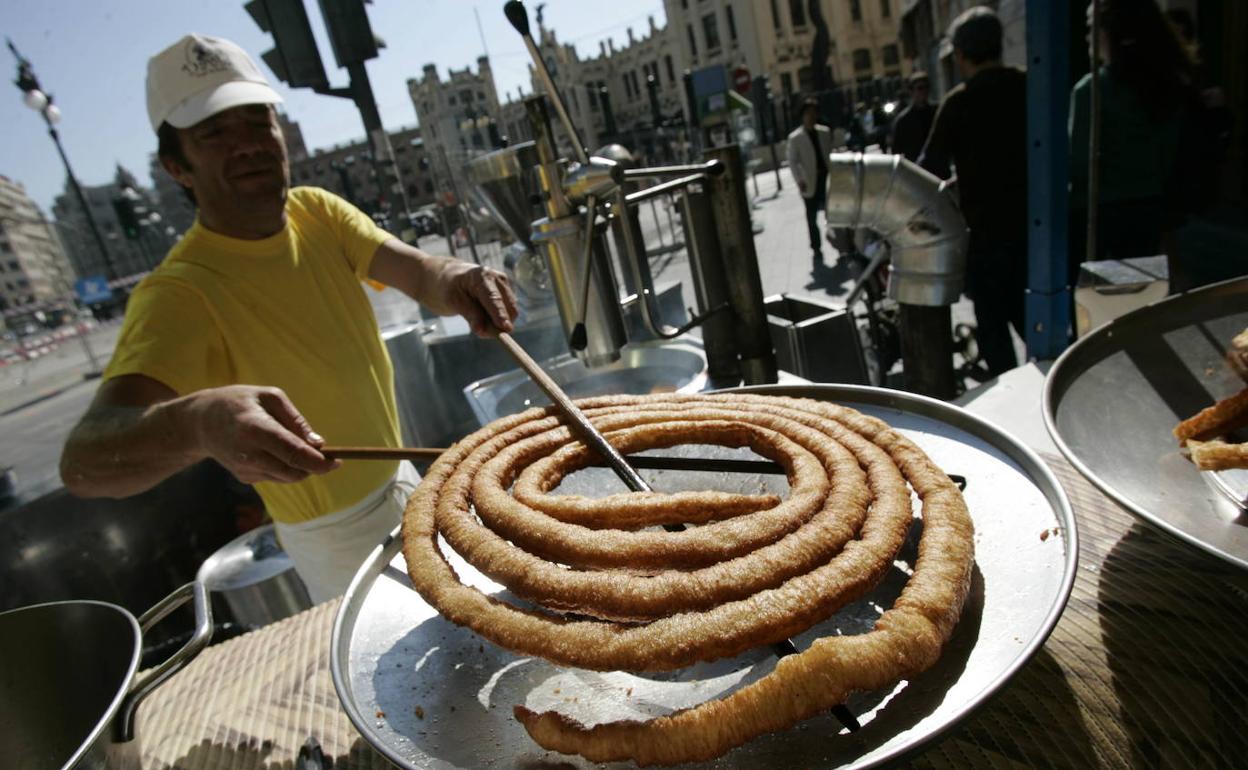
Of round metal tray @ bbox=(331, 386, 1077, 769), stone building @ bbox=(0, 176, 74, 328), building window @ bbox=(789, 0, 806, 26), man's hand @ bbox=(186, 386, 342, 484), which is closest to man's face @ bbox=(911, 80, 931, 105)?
round metal tray @ bbox=(331, 386, 1077, 769)

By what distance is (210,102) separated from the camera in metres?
2.46

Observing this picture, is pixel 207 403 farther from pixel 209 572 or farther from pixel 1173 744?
pixel 209 572

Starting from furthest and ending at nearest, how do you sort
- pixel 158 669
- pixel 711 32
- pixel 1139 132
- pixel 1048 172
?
1. pixel 711 32
2. pixel 1139 132
3. pixel 1048 172
4. pixel 158 669

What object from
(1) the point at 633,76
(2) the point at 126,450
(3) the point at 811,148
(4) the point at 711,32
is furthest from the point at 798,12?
(2) the point at 126,450

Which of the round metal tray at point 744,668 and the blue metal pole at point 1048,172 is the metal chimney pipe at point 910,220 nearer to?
the blue metal pole at point 1048,172

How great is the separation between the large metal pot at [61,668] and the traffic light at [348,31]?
7040 millimetres

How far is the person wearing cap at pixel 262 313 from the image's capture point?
2160mm

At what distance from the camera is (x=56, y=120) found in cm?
1873

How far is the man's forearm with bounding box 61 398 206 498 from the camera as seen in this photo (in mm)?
1771

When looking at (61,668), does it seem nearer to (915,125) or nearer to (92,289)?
(915,125)

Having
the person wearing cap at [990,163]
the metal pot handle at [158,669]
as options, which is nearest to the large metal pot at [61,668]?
the metal pot handle at [158,669]

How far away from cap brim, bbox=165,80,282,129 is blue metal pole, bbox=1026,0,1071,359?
3.28 m

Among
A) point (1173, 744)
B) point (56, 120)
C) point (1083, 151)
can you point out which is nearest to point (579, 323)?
point (1173, 744)

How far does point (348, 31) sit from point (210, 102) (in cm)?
527
